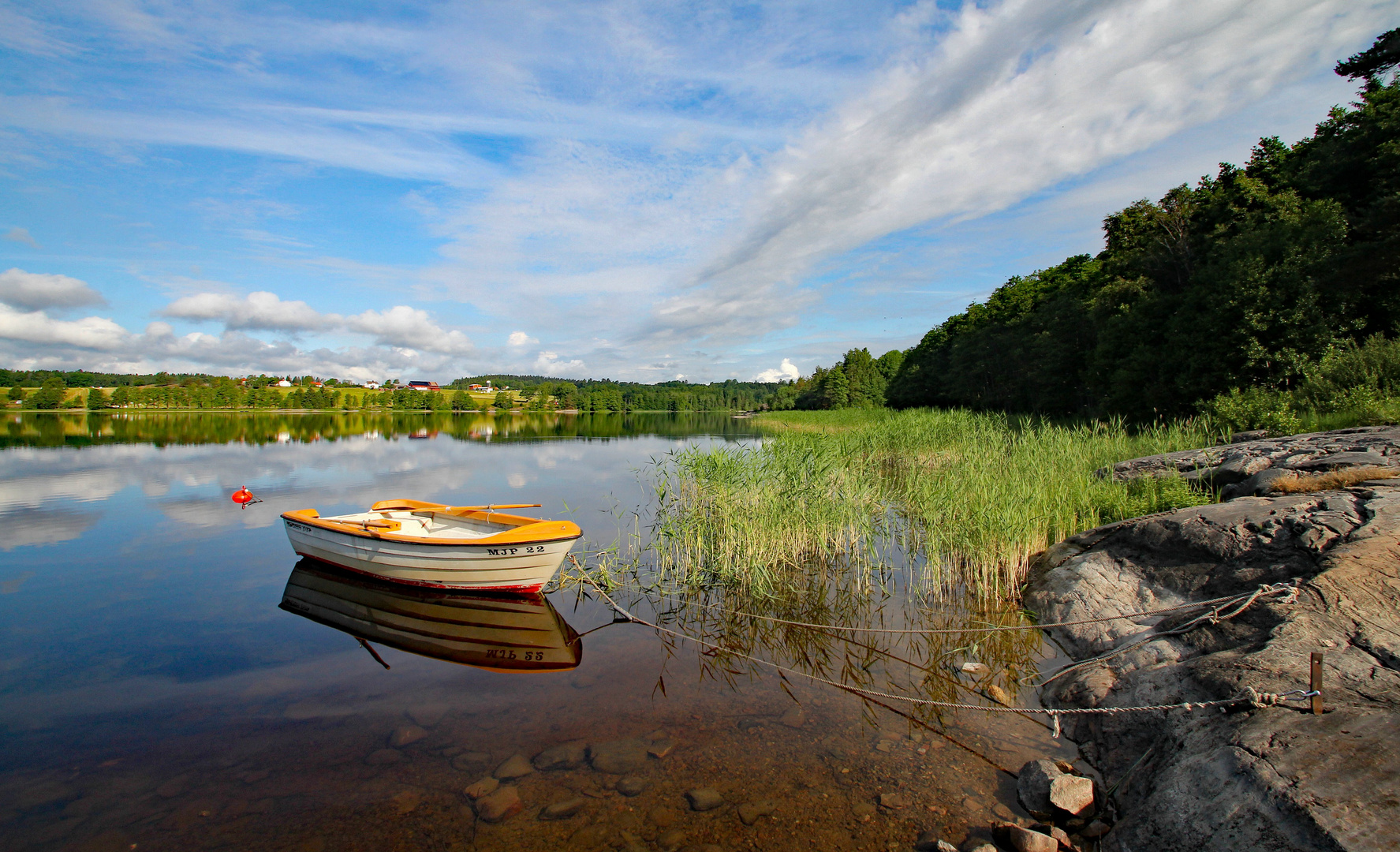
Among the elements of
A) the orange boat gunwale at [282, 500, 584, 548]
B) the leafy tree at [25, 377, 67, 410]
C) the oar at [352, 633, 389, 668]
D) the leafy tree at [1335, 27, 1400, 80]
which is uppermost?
the leafy tree at [1335, 27, 1400, 80]

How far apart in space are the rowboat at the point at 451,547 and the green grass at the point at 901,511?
226 cm

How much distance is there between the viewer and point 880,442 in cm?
2184

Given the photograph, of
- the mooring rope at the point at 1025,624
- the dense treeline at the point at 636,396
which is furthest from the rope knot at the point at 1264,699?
the dense treeline at the point at 636,396

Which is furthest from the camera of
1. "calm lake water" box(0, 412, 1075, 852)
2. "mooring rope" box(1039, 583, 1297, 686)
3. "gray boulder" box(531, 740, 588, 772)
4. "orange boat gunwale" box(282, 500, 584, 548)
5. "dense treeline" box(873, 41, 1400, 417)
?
"dense treeline" box(873, 41, 1400, 417)

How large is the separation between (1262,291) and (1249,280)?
18.9 inches

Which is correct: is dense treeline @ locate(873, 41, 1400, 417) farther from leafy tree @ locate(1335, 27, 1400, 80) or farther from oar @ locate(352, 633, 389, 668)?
oar @ locate(352, 633, 389, 668)

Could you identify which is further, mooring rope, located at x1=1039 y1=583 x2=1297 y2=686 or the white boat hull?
the white boat hull

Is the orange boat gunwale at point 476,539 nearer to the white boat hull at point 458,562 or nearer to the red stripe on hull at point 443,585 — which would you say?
the white boat hull at point 458,562

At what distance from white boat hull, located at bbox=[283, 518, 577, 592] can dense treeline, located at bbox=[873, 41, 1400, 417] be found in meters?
18.6

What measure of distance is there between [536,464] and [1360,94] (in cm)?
3654

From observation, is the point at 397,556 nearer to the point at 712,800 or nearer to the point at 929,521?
the point at 712,800

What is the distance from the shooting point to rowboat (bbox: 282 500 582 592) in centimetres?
980

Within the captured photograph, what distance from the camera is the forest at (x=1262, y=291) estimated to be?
15445 mm

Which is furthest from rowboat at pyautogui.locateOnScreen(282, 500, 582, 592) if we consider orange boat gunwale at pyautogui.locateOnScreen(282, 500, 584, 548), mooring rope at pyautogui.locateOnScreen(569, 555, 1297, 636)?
mooring rope at pyautogui.locateOnScreen(569, 555, 1297, 636)
